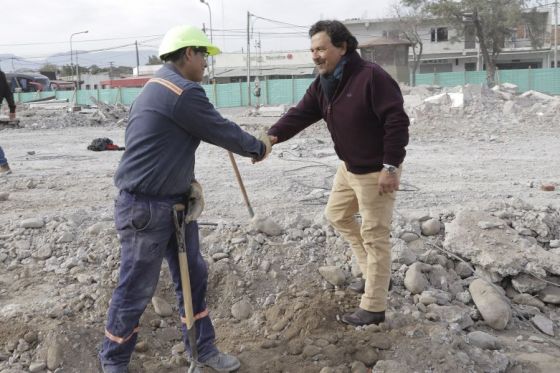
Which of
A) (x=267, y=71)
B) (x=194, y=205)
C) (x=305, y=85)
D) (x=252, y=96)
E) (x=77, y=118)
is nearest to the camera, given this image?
(x=194, y=205)

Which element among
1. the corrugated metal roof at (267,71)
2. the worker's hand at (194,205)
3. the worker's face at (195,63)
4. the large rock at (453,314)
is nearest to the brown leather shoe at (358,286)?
the large rock at (453,314)

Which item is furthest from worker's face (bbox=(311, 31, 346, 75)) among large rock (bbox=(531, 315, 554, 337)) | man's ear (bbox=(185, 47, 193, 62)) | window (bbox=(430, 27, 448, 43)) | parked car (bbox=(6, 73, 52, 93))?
window (bbox=(430, 27, 448, 43))

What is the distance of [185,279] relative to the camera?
330cm

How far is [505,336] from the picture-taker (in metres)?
4.45

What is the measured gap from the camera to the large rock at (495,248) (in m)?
5.04

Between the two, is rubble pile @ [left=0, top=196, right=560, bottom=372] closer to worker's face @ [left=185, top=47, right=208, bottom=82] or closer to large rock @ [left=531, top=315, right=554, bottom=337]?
large rock @ [left=531, top=315, right=554, bottom=337]

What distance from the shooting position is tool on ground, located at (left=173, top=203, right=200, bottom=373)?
10.9ft

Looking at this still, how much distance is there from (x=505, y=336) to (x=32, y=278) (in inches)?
148

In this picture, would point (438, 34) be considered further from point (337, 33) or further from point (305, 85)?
point (337, 33)

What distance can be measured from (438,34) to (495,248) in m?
49.1

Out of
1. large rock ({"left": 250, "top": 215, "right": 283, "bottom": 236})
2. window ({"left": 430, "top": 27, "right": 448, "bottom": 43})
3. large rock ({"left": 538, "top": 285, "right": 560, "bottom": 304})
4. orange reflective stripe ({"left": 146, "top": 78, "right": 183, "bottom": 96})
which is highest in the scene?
window ({"left": 430, "top": 27, "right": 448, "bottom": 43})

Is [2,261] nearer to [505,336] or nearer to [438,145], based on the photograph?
[505,336]

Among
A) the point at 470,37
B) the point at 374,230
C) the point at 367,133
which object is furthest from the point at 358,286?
the point at 470,37

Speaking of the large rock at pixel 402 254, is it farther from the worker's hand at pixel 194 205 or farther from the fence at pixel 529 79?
the fence at pixel 529 79
